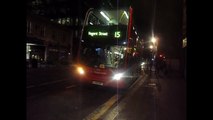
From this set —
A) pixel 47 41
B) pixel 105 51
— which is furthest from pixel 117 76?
pixel 47 41

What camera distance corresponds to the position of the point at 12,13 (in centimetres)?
210

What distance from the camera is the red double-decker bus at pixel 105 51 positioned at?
1661 centimetres

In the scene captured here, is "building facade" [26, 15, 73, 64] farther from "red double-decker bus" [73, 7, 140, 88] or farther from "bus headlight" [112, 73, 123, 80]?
"bus headlight" [112, 73, 123, 80]

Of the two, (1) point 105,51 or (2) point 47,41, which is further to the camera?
(2) point 47,41

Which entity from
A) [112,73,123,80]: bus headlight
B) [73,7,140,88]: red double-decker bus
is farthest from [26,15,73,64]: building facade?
[112,73,123,80]: bus headlight

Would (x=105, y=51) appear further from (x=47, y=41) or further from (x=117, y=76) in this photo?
(x=47, y=41)

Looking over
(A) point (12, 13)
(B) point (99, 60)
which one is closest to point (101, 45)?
(B) point (99, 60)

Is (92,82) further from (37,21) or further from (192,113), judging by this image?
(37,21)

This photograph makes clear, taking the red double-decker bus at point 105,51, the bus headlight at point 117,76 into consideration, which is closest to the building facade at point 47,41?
the red double-decker bus at point 105,51

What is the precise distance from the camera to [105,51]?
1683 centimetres

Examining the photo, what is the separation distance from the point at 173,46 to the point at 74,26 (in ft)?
155

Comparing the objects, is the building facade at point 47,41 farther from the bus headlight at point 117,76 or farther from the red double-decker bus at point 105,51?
the bus headlight at point 117,76

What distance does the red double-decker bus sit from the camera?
54.5 ft

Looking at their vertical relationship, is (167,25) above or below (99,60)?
above
